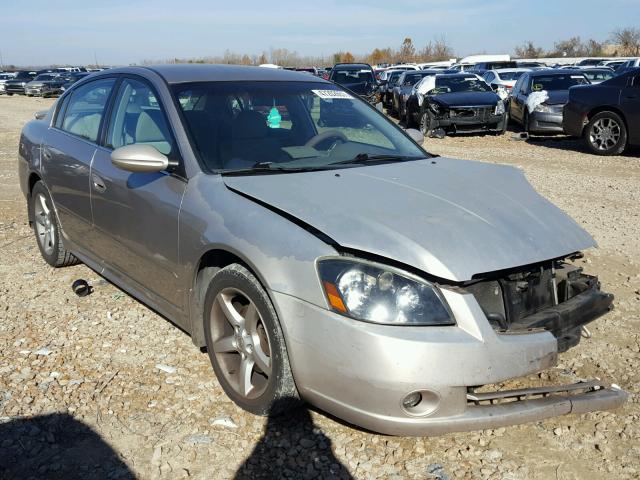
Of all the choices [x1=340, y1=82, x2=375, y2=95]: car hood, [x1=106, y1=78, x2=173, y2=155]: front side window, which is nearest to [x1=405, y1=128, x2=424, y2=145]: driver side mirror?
[x1=106, y1=78, x2=173, y2=155]: front side window

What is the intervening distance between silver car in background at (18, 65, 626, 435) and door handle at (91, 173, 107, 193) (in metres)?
0.02

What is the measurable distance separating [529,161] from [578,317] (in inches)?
360

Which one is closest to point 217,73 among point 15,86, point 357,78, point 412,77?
point 357,78

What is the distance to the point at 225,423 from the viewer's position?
311cm

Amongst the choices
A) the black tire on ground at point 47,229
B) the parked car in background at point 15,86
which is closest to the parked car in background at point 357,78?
the black tire on ground at point 47,229

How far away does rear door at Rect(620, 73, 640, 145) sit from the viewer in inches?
441

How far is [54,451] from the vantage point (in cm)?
291

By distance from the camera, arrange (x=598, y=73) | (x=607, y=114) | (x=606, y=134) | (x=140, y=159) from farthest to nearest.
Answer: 1. (x=598, y=73)
2. (x=606, y=134)
3. (x=607, y=114)
4. (x=140, y=159)

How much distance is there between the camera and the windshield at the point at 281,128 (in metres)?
3.63

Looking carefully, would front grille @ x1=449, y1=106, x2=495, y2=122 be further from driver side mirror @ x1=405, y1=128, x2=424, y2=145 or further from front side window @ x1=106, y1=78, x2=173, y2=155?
front side window @ x1=106, y1=78, x2=173, y2=155

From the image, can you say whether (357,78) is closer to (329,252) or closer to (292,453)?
(329,252)

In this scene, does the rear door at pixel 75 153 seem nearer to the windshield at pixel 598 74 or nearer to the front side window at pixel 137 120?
the front side window at pixel 137 120

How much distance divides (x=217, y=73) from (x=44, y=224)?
2353 mm

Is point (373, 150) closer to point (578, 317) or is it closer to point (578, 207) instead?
point (578, 317)
